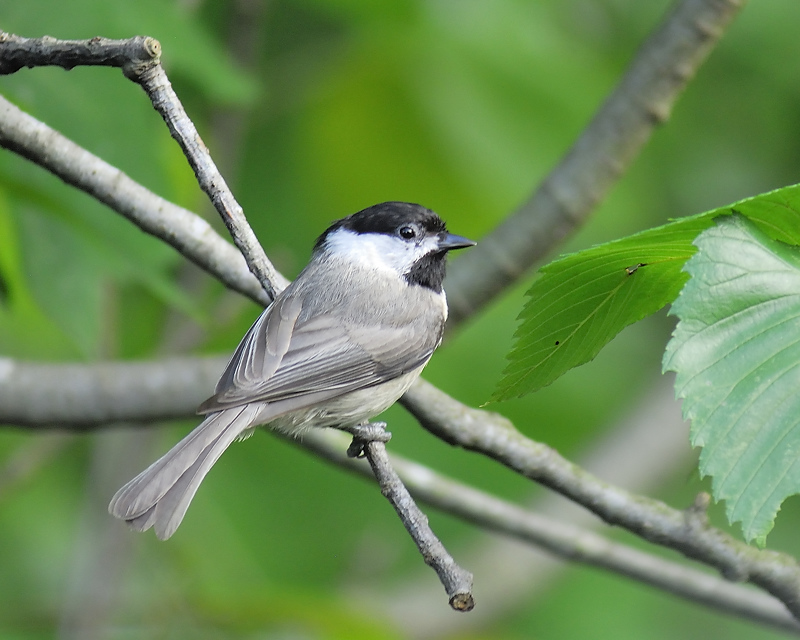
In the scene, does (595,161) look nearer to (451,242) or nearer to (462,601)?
(451,242)

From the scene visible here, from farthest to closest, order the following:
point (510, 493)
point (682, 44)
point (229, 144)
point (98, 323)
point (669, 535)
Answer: point (510, 493) → point (229, 144) → point (682, 44) → point (98, 323) → point (669, 535)

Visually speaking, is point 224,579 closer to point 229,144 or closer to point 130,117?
point 229,144

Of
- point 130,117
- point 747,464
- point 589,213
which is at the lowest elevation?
point 747,464

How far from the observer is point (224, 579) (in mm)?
3475

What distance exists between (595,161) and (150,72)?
1214mm

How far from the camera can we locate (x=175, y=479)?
1850mm

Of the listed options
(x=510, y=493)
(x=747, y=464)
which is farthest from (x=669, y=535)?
(x=510, y=493)

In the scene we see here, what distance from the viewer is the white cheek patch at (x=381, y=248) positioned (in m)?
2.63

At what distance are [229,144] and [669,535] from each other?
2.09 m

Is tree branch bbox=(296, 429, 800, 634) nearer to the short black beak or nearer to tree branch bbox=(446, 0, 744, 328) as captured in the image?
tree branch bbox=(446, 0, 744, 328)

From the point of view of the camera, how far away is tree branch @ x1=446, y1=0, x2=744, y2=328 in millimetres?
2299

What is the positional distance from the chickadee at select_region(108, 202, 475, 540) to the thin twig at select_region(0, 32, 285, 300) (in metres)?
0.20

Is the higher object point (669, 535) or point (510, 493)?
point (510, 493)

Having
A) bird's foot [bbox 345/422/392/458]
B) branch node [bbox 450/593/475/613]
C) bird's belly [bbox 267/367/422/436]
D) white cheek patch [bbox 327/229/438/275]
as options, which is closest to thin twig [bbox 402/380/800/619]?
bird's foot [bbox 345/422/392/458]
